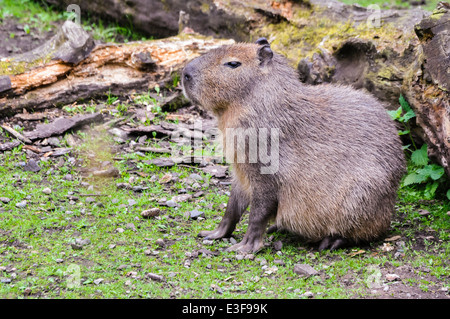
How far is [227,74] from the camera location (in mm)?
5281

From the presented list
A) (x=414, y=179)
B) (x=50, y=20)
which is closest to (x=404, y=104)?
(x=414, y=179)

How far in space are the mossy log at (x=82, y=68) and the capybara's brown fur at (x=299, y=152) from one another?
2.41 m

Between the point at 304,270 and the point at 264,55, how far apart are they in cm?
192

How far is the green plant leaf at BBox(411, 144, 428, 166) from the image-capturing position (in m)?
6.05

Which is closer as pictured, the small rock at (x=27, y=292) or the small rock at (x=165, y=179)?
the small rock at (x=27, y=292)

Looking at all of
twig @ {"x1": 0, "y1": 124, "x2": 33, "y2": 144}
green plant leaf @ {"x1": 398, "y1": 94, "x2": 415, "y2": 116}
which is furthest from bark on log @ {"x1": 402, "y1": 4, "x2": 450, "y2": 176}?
twig @ {"x1": 0, "y1": 124, "x2": 33, "y2": 144}

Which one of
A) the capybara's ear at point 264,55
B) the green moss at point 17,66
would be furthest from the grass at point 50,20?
the capybara's ear at point 264,55

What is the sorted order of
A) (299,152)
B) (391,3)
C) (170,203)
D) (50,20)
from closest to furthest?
1. (299,152)
2. (170,203)
3. (50,20)
4. (391,3)

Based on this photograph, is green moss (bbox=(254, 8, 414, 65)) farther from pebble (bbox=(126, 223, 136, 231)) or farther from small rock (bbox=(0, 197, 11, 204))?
small rock (bbox=(0, 197, 11, 204))

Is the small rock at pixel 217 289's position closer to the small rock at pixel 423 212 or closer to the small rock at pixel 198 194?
the small rock at pixel 198 194

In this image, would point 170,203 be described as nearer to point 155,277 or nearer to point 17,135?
point 155,277

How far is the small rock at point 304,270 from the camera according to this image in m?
4.75

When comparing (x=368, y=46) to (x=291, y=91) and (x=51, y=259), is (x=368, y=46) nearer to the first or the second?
(x=291, y=91)

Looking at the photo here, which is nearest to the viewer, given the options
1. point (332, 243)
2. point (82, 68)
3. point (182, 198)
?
point (332, 243)
